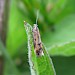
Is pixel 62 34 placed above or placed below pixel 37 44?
above

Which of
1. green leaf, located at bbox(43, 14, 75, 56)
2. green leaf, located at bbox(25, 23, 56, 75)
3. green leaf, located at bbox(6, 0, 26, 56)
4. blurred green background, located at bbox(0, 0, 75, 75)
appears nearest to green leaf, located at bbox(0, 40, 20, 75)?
blurred green background, located at bbox(0, 0, 75, 75)

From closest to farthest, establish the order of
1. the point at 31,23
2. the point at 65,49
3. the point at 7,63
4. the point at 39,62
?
the point at 39,62
the point at 65,49
the point at 7,63
the point at 31,23

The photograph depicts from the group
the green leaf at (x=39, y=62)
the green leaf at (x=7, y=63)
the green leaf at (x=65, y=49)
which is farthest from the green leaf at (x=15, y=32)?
the green leaf at (x=39, y=62)

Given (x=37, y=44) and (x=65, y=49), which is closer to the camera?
(x=37, y=44)

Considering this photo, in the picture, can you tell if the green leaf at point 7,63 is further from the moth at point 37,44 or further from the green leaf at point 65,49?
the moth at point 37,44

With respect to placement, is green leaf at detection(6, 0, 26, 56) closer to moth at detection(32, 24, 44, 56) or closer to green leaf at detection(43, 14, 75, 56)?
green leaf at detection(43, 14, 75, 56)

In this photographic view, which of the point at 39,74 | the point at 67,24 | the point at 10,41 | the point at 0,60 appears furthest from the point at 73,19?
the point at 39,74

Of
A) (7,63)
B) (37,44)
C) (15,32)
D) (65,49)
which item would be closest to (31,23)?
(15,32)

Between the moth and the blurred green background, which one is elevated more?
the blurred green background

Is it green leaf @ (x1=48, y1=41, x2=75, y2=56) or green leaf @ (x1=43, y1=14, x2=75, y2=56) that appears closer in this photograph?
green leaf @ (x1=48, y1=41, x2=75, y2=56)

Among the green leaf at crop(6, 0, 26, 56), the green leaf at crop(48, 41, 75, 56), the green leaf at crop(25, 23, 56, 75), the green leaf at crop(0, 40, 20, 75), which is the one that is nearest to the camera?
the green leaf at crop(25, 23, 56, 75)

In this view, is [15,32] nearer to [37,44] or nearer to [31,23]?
[31,23]
